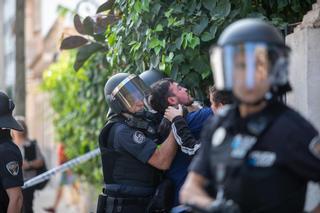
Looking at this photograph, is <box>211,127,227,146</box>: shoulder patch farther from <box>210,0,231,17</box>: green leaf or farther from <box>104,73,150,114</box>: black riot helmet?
<box>210,0,231,17</box>: green leaf

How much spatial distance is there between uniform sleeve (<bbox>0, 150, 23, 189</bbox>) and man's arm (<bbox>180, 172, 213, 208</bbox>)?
99.0 inches

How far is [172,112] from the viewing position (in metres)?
6.12

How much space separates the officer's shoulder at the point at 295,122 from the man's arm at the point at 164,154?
2274 millimetres

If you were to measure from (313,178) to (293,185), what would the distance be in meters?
0.09

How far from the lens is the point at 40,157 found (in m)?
10.7

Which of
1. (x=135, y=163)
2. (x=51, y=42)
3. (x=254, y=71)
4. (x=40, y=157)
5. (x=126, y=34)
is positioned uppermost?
(x=254, y=71)

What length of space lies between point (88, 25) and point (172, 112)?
2826mm

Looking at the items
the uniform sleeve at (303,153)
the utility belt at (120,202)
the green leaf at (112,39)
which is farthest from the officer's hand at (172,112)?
the uniform sleeve at (303,153)

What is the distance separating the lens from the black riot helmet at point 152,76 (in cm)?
694

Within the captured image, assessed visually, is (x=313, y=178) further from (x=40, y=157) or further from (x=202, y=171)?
(x=40, y=157)

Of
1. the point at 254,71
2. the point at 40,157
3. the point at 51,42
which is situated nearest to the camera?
the point at 254,71

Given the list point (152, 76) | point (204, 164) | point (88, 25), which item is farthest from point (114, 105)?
point (204, 164)

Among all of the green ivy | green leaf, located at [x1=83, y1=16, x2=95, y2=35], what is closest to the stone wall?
the green ivy

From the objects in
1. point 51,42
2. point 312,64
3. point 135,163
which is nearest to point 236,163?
point 312,64
